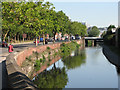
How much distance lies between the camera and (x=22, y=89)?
8367 mm

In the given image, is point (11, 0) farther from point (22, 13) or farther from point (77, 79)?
point (77, 79)

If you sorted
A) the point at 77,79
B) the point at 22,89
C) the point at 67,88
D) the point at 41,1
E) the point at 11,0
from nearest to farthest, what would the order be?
the point at 22,89 < the point at 67,88 < the point at 77,79 < the point at 11,0 < the point at 41,1

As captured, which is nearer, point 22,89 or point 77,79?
point 22,89

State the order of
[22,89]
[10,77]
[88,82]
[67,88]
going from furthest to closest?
1. [88,82]
2. [67,88]
3. [10,77]
4. [22,89]

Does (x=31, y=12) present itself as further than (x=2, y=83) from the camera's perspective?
Yes

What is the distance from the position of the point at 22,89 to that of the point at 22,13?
29455mm

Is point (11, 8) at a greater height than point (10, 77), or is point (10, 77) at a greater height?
point (11, 8)

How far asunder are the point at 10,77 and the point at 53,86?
1198 cm

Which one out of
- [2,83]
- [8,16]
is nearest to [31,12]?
[8,16]

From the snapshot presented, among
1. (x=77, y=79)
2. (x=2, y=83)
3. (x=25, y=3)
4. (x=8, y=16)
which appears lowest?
(x=77, y=79)

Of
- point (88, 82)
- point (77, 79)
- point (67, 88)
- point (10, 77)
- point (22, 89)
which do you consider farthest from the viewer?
point (77, 79)

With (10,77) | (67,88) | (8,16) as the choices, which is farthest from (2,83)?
(8,16)

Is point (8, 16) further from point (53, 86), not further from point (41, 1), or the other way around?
point (53, 86)

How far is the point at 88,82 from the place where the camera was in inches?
933
